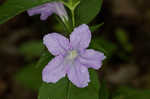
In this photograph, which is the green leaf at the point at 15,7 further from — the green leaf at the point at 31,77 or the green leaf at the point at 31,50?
the green leaf at the point at 31,50

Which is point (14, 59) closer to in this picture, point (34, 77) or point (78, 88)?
point (34, 77)

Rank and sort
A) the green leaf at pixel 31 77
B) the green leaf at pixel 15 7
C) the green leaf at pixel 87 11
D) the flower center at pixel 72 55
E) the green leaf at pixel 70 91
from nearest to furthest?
1. the green leaf at pixel 15 7
2. the green leaf at pixel 70 91
3. the flower center at pixel 72 55
4. the green leaf at pixel 87 11
5. the green leaf at pixel 31 77

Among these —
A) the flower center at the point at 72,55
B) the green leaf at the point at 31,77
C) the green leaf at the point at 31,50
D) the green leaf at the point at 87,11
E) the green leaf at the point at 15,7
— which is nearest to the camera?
the green leaf at the point at 15,7

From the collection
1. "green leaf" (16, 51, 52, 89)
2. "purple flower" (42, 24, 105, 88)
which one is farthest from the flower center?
"green leaf" (16, 51, 52, 89)

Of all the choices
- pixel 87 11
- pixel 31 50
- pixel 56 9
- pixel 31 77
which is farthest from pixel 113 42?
pixel 56 9

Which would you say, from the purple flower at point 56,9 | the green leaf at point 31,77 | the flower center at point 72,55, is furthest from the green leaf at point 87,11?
the green leaf at point 31,77

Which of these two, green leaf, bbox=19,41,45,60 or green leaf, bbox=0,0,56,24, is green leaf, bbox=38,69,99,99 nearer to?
green leaf, bbox=0,0,56,24

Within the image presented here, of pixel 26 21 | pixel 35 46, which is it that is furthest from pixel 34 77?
pixel 26 21

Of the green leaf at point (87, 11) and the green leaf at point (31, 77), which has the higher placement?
the green leaf at point (87, 11)
